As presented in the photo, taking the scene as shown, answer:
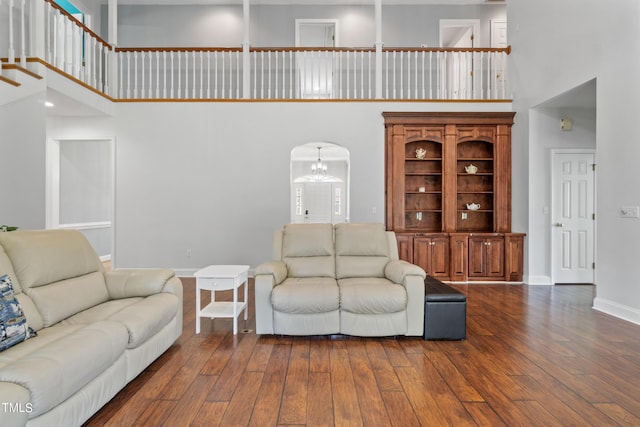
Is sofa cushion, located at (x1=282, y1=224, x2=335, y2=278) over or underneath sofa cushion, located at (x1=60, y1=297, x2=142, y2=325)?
over

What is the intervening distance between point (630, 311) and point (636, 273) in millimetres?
405

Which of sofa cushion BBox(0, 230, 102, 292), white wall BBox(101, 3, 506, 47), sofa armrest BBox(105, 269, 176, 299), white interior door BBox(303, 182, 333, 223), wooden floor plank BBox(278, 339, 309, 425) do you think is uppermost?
white wall BBox(101, 3, 506, 47)

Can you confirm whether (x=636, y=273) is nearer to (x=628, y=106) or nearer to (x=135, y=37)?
(x=628, y=106)

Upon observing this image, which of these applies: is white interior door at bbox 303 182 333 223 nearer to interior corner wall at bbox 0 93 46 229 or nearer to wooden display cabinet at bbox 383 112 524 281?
wooden display cabinet at bbox 383 112 524 281

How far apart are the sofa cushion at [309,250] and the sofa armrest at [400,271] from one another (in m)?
0.60

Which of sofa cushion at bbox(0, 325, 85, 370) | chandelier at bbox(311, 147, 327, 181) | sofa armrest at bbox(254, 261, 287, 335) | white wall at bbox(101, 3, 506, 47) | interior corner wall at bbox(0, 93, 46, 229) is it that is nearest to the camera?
sofa cushion at bbox(0, 325, 85, 370)

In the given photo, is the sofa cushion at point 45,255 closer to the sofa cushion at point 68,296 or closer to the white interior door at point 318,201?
the sofa cushion at point 68,296

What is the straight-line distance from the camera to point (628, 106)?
12.5 feet

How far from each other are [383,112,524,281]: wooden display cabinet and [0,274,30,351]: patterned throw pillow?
4767 millimetres

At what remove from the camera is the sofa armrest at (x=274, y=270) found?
3.29m

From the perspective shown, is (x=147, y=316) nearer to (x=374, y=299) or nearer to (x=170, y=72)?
(x=374, y=299)

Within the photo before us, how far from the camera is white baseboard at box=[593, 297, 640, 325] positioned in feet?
12.0

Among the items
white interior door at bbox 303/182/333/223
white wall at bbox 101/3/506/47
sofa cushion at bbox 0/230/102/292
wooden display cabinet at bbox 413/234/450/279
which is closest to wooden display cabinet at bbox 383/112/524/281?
wooden display cabinet at bbox 413/234/450/279

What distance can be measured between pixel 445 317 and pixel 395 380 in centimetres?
99
